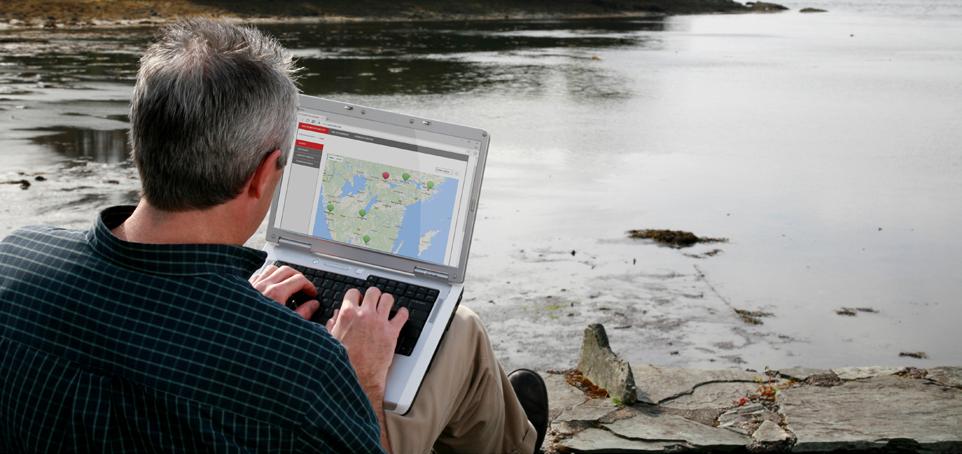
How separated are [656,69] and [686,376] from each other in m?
17.6

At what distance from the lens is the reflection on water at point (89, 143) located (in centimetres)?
957

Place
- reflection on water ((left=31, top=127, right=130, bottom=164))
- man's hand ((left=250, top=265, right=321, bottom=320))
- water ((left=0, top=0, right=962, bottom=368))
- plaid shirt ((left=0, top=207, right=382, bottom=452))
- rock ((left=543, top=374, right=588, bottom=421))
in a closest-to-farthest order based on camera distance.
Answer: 1. plaid shirt ((left=0, top=207, right=382, bottom=452))
2. man's hand ((left=250, top=265, right=321, bottom=320))
3. rock ((left=543, top=374, right=588, bottom=421))
4. water ((left=0, top=0, right=962, bottom=368))
5. reflection on water ((left=31, top=127, right=130, bottom=164))

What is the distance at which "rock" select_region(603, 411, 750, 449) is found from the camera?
3.40m

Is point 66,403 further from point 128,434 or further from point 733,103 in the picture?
point 733,103

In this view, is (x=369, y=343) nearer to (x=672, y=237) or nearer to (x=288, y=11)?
(x=672, y=237)

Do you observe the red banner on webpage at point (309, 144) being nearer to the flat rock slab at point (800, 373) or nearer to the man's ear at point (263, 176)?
the man's ear at point (263, 176)

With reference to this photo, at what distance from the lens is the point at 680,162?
1024 centimetres

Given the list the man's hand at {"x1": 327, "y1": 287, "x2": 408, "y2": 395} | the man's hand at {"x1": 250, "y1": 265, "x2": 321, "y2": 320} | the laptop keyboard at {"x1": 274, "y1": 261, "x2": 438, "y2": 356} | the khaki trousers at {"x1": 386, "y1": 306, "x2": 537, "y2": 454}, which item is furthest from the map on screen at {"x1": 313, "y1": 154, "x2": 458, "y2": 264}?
the man's hand at {"x1": 327, "y1": 287, "x2": 408, "y2": 395}

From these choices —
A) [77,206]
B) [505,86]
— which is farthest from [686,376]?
[505,86]

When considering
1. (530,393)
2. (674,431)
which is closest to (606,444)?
(674,431)

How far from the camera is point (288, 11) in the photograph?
38.5 metres

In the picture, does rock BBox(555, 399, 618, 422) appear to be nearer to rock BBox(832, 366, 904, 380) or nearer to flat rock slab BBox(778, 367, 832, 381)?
flat rock slab BBox(778, 367, 832, 381)

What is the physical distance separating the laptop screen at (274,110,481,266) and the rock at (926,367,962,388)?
7.87 ft

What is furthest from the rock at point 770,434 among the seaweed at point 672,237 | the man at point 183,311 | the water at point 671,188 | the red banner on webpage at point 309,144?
the seaweed at point 672,237
